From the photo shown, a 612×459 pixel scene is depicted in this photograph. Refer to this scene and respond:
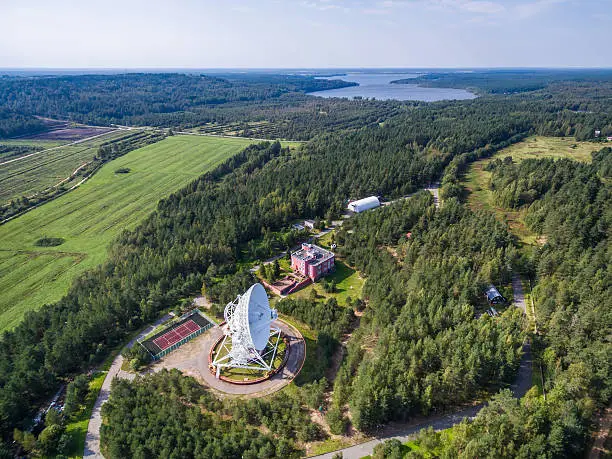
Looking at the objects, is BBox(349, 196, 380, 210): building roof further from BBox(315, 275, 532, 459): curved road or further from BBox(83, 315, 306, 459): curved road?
BBox(315, 275, 532, 459): curved road

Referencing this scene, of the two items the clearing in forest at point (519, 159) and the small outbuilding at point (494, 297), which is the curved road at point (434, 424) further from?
the clearing in forest at point (519, 159)

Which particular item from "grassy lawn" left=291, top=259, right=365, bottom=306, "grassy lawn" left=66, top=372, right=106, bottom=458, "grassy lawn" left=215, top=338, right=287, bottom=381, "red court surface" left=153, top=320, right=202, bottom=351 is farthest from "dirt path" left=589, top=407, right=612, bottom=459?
"grassy lawn" left=66, top=372, right=106, bottom=458

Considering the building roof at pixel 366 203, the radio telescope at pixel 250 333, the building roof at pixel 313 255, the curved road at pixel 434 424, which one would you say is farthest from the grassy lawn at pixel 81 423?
the building roof at pixel 366 203

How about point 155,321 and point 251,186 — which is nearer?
point 155,321

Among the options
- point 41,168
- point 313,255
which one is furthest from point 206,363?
point 41,168

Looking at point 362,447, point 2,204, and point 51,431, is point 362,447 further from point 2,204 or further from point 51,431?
point 2,204

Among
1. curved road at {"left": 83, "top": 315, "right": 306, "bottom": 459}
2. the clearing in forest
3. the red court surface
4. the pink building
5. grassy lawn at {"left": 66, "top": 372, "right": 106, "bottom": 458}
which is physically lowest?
grassy lawn at {"left": 66, "top": 372, "right": 106, "bottom": 458}

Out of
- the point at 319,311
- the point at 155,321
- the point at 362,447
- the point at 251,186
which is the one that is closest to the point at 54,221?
the point at 251,186
